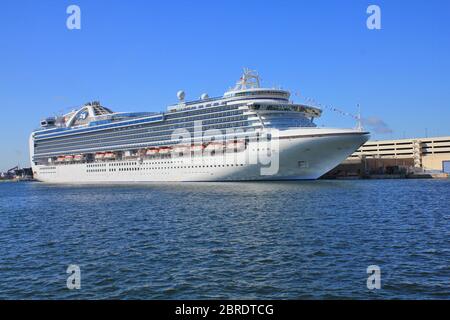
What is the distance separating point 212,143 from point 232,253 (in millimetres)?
50463

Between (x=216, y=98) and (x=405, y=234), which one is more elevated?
(x=216, y=98)

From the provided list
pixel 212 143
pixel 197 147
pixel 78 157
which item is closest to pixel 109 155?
pixel 78 157

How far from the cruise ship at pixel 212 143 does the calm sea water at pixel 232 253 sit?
27.9m

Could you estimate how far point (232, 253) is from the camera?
1872 cm

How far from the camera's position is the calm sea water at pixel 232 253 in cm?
1408

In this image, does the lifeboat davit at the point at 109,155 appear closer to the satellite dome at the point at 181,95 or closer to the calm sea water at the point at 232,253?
the satellite dome at the point at 181,95

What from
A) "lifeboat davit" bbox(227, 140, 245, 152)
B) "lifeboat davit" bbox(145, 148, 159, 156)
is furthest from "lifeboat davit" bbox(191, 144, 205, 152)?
"lifeboat davit" bbox(145, 148, 159, 156)

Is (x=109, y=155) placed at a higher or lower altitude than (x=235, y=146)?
higher

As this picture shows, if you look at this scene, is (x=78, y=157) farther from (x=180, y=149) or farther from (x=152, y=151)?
(x=180, y=149)

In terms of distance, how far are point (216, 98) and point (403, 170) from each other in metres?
60.9

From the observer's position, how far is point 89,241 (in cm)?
2272

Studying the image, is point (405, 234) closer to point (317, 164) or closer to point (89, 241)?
point (89, 241)

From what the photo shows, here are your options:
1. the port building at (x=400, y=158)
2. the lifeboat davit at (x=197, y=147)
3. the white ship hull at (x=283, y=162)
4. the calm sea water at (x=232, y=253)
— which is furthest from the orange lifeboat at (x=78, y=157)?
the calm sea water at (x=232, y=253)
